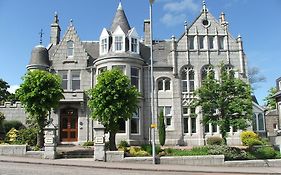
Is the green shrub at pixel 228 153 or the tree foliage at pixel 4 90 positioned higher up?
the tree foliage at pixel 4 90

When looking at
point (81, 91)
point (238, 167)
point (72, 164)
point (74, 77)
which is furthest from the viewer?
point (74, 77)

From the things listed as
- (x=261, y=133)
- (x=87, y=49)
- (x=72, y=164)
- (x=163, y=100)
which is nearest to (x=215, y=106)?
(x=163, y=100)

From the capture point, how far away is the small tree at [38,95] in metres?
22.7

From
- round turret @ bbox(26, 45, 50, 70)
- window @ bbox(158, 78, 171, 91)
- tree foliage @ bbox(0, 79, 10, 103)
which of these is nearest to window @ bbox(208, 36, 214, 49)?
window @ bbox(158, 78, 171, 91)

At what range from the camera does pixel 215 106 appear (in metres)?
23.3

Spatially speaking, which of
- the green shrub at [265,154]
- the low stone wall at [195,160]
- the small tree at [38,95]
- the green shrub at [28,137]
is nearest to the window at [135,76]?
the small tree at [38,95]

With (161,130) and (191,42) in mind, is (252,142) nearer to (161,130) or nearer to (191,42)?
(161,130)

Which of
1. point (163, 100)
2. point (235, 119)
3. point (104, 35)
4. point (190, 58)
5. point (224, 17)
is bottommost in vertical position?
point (235, 119)

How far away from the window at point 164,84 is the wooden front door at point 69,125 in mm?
8688

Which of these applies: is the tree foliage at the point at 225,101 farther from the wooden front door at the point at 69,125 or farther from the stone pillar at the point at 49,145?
the wooden front door at the point at 69,125

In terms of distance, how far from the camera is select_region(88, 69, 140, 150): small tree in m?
22.0

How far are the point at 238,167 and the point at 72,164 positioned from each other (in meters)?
10.3

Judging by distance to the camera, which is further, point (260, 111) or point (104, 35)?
point (260, 111)

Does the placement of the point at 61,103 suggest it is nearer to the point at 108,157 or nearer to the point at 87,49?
the point at 87,49
